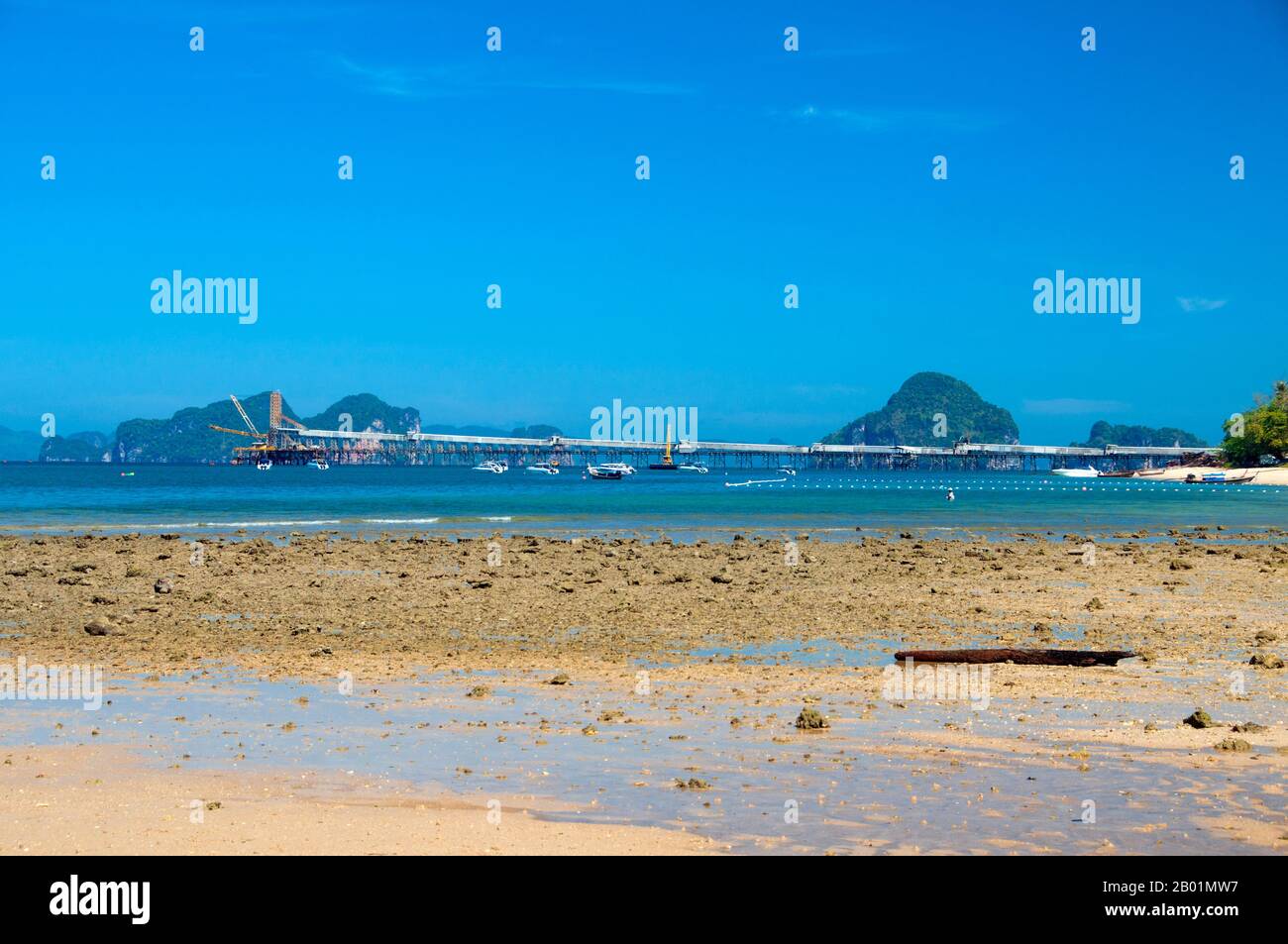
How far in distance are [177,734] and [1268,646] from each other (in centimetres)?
1271

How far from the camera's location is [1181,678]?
13102mm

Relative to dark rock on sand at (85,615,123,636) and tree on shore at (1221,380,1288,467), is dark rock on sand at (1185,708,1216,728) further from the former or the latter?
tree on shore at (1221,380,1288,467)

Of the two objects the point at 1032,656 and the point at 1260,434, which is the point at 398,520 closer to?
the point at 1032,656

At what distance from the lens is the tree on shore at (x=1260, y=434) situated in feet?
491

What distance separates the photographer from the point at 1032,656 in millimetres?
14039

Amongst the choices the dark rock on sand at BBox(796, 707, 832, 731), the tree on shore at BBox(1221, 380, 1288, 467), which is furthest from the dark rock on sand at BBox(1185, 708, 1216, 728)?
the tree on shore at BBox(1221, 380, 1288, 467)

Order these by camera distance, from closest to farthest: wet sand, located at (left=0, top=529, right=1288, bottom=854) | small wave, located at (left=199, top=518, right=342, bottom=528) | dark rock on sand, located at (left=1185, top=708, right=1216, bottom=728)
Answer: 1. wet sand, located at (left=0, top=529, right=1288, bottom=854)
2. dark rock on sand, located at (left=1185, top=708, right=1216, bottom=728)
3. small wave, located at (left=199, top=518, right=342, bottom=528)

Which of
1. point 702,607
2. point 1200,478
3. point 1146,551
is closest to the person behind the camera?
point 702,607

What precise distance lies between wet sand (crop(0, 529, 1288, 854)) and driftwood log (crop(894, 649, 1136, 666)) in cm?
30

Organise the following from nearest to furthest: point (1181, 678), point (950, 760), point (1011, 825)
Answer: point (1011, 825) < point (950, 760) < point (1181, 678)

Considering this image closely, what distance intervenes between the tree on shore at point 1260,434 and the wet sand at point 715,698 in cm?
14101

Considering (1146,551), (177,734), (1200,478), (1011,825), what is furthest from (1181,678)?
(1200,478)

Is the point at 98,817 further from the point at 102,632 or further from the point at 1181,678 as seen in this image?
the point at 1181,678

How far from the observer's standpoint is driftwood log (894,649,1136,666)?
13938 mm
